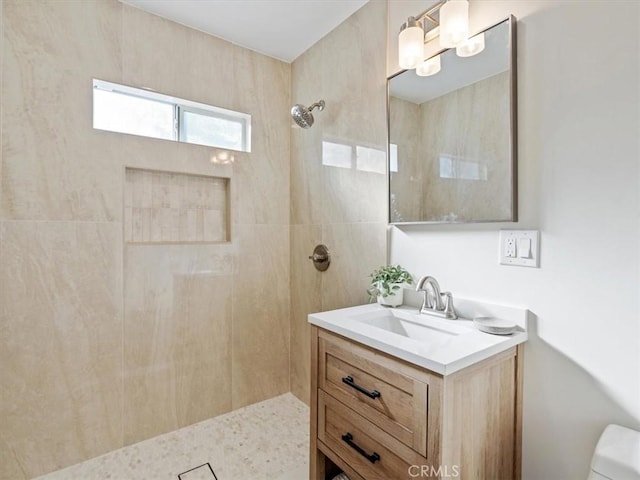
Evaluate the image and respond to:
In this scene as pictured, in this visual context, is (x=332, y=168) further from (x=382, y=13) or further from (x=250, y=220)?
(x=382, y=13)

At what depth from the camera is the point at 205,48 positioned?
2070mm

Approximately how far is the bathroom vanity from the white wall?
0.10 m

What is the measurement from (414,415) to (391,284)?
64 centimetres

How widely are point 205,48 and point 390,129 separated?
1306 millimetres

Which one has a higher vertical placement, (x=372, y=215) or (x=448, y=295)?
(x=372, y=215)

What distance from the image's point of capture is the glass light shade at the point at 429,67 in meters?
1.42

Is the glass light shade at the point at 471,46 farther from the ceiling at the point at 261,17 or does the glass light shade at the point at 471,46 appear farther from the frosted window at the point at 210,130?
the frosted window at the point at 210,130

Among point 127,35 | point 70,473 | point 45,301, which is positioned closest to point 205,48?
point 127,35

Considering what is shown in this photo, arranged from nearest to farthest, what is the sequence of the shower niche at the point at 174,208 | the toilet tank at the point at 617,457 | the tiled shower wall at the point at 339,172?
the toilet tank at the point at 617,457
the tiled shower wall at the point at 339,172
the shower niche at the point at 174,208

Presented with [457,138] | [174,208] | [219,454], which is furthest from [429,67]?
[219,454]

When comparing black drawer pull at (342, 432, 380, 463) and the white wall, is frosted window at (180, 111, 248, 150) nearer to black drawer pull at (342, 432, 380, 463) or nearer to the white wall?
Result: the white wall

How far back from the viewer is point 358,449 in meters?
1.15

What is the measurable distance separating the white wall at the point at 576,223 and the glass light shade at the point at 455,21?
3.6 inches

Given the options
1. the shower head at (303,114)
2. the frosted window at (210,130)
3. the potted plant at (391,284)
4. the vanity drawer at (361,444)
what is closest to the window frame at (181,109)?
the frosted window at (210,130)
